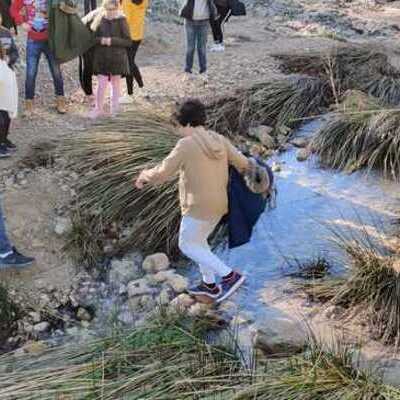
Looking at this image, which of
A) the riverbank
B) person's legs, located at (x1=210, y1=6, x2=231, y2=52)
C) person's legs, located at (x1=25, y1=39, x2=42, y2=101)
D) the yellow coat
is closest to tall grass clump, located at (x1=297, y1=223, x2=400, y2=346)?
the riverbank

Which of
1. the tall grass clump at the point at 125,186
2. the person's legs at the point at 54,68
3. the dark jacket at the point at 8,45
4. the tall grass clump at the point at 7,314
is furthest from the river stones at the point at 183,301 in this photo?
the person's legs at the point at 54,68

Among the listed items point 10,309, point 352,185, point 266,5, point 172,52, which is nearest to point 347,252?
point 352,185

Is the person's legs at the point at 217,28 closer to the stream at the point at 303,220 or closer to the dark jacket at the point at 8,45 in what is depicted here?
the stream at the point at 303,220

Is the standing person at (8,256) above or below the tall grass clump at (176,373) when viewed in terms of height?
above

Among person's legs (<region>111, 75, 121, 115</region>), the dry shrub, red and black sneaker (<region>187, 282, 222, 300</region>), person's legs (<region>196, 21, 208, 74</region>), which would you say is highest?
person's legs (<region>196, 21, 208, 74</region>)

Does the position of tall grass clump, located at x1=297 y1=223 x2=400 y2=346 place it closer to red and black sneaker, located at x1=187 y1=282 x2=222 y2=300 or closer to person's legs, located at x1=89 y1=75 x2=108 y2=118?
red and black sneaker, located at x1=187 y1=282 x2=222 y2=300

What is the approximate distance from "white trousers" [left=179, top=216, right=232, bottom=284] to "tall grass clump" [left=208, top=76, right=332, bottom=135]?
9.40 feet

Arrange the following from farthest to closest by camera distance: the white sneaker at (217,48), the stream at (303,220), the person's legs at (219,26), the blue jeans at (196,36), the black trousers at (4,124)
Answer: the white sneaker at (217,48) < the person's legs at (219,26) < the blue jeans at (196,36) < the black trousers at (4,124) < the stream at (303,220)

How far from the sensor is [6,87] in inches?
229

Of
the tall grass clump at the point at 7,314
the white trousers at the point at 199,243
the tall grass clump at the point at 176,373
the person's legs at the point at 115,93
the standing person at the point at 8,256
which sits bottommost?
the tall grass clump at the point at 7,314

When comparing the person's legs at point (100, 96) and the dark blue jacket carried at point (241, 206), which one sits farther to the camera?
the person's legs at point (100, 96)

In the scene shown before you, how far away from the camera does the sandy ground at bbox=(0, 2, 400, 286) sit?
18.9 feet

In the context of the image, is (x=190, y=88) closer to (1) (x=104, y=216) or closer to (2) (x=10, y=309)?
(1) (x=104, y=216)

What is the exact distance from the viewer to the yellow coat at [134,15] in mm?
8195
